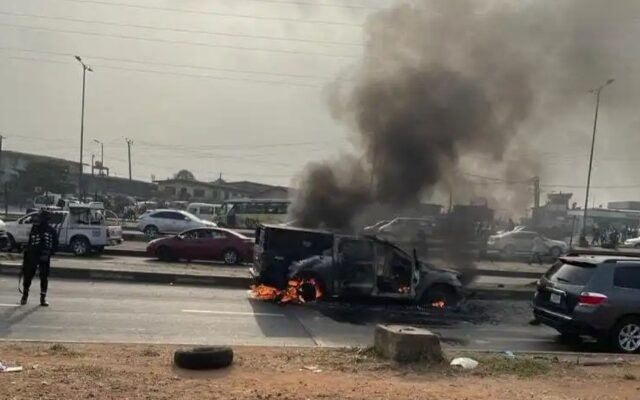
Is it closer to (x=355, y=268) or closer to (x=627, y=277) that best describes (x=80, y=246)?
(x=355, y=268)

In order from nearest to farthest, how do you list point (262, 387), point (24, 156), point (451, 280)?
point (262, 387), point (451, 280), point (24, 156)

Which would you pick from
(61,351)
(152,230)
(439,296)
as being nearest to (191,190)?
(152,230)

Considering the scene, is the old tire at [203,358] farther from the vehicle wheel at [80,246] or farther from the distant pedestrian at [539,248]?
the distant pedestrian at [539,248]

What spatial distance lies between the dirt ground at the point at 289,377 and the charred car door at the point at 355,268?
5140mm

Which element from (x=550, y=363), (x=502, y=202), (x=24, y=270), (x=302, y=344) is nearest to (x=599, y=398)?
(x=550, y=363)

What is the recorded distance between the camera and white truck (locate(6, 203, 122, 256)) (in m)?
21.4

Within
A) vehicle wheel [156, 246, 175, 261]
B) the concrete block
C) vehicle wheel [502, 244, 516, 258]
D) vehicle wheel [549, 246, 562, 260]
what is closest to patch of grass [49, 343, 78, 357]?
the concrete block

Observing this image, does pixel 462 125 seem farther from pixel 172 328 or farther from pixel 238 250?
pixel 172 328

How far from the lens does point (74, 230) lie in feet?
70.6

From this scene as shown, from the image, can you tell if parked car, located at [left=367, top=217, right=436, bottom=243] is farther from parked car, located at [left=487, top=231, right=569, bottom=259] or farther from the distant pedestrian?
the distant pedestrian

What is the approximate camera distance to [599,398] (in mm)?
6070

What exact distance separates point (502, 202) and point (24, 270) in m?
14.1

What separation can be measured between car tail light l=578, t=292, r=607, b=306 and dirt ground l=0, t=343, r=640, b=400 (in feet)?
6.14

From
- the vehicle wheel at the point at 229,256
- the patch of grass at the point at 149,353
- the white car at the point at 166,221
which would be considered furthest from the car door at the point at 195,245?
the patch of grass at the point at 149,353
